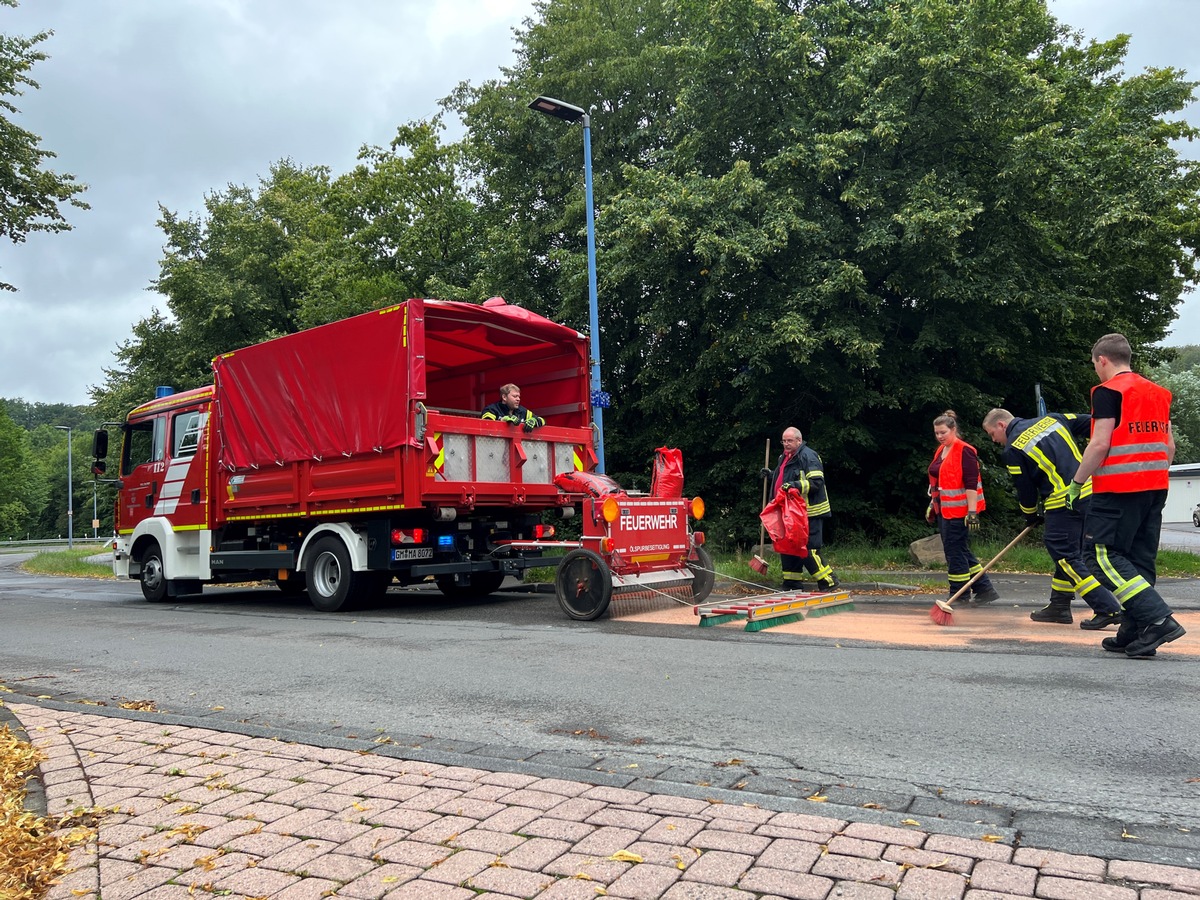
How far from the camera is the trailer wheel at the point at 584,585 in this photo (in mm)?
8633

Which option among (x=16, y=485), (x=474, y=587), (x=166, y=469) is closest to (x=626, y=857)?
(x=474, y=587)

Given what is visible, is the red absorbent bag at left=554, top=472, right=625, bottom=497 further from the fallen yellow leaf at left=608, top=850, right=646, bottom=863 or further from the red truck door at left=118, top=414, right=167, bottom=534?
the red truck door at left=118, top=414, right=167, bottom=534

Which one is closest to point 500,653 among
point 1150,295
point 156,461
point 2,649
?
point 2,649

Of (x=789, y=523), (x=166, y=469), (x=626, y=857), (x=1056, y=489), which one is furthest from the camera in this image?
(x=166, y=469)

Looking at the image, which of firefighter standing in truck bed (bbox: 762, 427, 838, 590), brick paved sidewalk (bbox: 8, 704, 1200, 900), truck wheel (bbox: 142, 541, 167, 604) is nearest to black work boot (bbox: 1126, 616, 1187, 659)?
brick paved sidewalk (bbox: 8, 704, 1200, 900)

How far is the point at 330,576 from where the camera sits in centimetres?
1067

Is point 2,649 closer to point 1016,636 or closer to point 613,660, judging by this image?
point 613,660

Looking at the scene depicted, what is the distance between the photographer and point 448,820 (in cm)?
312

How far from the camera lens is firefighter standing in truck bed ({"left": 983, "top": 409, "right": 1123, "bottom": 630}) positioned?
287 inches

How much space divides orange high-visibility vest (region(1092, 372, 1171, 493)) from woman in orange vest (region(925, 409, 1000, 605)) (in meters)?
3.23

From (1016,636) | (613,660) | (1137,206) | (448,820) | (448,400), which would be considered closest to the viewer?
(448,820)

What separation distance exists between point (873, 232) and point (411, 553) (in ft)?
29.6

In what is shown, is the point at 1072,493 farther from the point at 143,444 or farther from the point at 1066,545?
the point at 143,444

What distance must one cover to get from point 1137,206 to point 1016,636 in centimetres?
982
